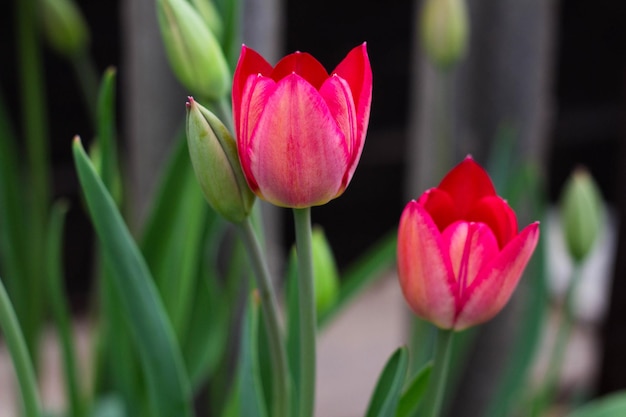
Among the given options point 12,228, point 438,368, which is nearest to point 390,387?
point 438,368

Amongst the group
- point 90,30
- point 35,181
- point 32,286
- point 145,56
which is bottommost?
point 32,286

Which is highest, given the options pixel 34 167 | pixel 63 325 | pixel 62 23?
pixel 62 23

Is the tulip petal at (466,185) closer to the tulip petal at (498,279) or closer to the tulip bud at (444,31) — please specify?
the tulip petal at (498,279)

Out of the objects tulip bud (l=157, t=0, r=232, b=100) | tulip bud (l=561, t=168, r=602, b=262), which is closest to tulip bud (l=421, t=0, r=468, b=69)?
tulip bud (l=561, t=168, r=602, b=262)

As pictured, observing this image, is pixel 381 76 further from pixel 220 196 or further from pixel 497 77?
pixel 220 196

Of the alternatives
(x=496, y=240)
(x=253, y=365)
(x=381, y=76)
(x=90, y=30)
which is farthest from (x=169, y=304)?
(x=381, y=76)

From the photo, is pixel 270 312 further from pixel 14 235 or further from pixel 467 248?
pixel 14 235

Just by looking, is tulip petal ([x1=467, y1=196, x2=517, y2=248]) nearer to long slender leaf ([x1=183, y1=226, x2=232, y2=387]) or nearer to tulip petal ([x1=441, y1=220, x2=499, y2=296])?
tulip petal ([x1=441, y1=220, x2=499, y2=296])

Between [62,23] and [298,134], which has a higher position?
[62,23]
